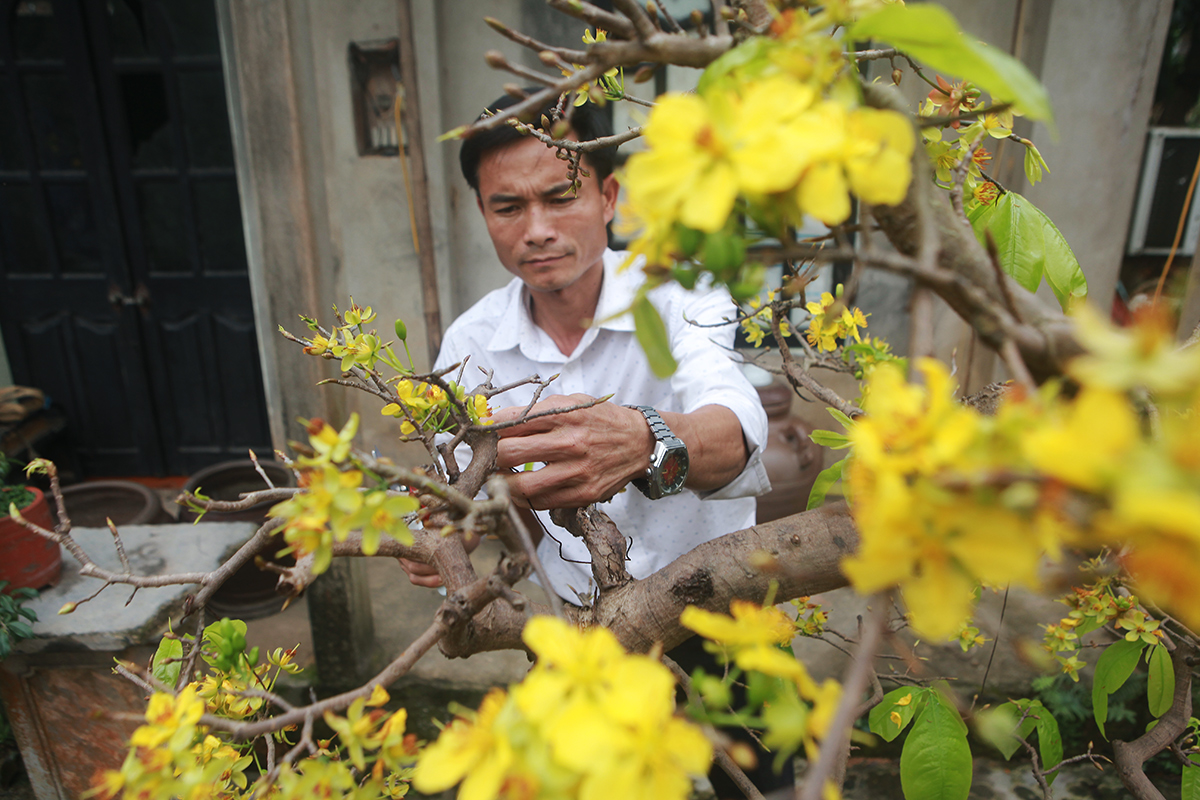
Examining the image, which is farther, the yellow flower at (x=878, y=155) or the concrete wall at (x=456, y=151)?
the concrete wall at (x=456, y=151)

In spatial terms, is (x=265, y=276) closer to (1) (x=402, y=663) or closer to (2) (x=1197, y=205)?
(1) (x=402, y=663)

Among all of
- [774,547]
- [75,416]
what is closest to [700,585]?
[774,547]

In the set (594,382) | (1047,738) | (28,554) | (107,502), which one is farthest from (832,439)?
(107,502)

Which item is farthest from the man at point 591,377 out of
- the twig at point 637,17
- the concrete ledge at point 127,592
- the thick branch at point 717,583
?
the concrete ledge at point 127,592

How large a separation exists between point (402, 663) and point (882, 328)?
3641 millimetres

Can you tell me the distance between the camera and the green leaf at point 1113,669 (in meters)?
1.11

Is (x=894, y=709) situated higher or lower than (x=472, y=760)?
lower

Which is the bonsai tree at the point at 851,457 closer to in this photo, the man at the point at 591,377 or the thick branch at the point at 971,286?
the thick branch at the point at 971,286

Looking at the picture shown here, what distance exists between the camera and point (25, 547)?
2.05 m

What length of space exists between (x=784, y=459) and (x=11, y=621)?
2867 millimetres

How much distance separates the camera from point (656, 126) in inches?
15.4

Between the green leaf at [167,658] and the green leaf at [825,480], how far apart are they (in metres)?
0.95

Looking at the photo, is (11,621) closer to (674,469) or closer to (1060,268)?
(674,469)

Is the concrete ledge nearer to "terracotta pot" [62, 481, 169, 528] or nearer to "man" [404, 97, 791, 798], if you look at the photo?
"terracotta pot" [62, 481, 169, 528]
